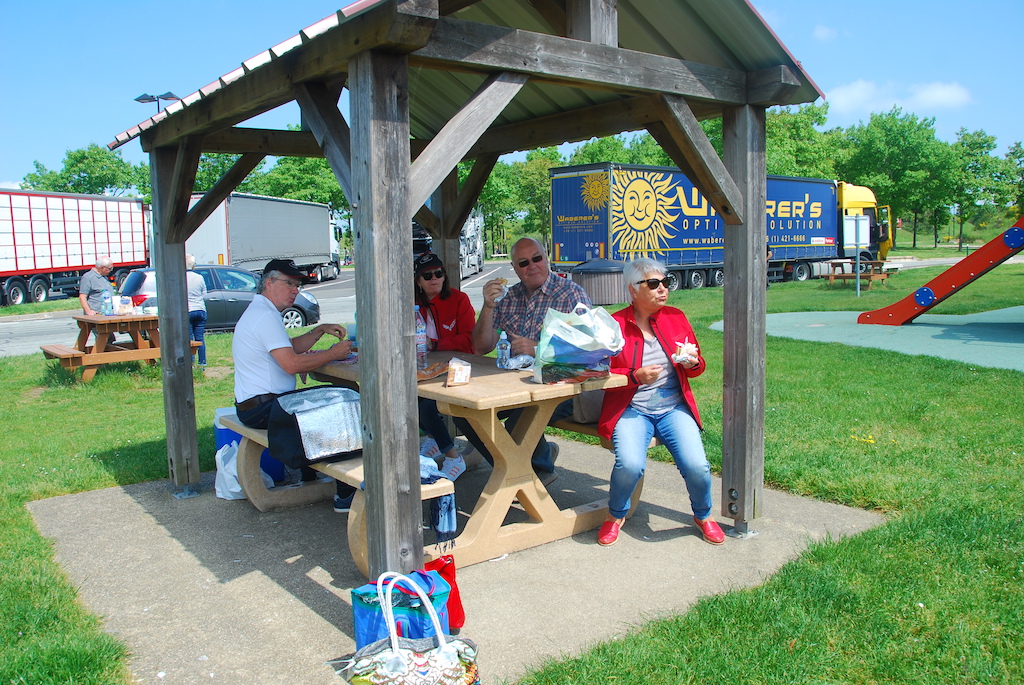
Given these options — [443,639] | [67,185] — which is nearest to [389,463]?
[443,639]

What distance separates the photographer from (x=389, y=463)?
332 cm

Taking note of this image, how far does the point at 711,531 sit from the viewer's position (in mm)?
4387

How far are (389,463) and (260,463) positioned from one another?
2.14 meters

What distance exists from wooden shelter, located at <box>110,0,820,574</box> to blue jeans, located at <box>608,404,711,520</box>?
0.30 m

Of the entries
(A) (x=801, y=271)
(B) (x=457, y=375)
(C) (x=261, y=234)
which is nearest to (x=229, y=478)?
(B) (x=457, y=375)

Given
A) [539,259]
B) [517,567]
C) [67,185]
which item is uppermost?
[67,185]

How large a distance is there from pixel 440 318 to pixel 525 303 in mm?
820

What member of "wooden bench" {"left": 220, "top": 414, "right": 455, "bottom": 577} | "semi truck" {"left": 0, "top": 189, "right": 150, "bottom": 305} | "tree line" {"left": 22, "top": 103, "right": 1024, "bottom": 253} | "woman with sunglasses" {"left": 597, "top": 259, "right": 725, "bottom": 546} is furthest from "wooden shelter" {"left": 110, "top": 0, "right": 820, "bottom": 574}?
"tree line" {"left": 22, "top": 103, "right": 1024, "bottom": 253}

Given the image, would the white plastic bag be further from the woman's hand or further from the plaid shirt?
the woman's hand

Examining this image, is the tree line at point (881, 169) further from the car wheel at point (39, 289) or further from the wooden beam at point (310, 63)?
the wooden beam at point (310, 63)

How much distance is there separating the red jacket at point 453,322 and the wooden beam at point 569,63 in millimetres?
2100

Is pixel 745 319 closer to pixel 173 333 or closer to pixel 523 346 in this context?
pixel 523 346

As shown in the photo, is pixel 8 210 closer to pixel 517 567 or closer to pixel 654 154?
pixel 517 567

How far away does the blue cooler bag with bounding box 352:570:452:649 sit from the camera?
9.77ft
